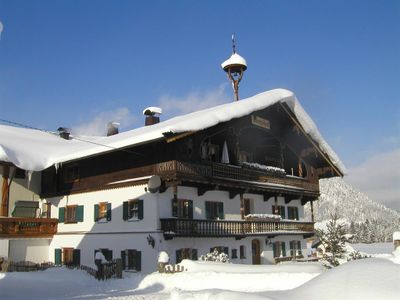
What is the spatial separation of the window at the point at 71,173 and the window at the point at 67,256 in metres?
4.21

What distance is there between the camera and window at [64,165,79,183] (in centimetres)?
2753

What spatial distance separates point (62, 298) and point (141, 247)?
6.30m

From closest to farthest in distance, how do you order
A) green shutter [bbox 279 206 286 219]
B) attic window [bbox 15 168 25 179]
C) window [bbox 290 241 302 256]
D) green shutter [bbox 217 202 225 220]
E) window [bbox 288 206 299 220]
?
green shutter [bbox 217 202 225 220]
attic window [bbox 15 168 25 179]
window [bbox 290 241 302 256]
green shutter [bbox 279 206 286 219]
window [bbox 288 206 299 220]

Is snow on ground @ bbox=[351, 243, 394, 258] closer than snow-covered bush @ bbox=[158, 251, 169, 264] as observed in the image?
No

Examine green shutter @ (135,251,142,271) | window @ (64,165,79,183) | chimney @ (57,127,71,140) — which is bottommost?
green shutter @ (135,251,142,271)

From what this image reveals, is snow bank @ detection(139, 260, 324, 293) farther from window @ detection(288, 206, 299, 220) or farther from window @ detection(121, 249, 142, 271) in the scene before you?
window @ detection(288, 206, 299, 220)

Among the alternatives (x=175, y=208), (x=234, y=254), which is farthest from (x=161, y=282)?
(x=234, y=254)

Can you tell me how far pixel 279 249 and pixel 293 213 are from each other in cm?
430

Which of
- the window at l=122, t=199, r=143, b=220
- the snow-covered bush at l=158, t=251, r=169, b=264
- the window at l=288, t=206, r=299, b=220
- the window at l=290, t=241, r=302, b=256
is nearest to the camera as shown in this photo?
the snow-covered bush at l=158, t=251, r=169, b=264

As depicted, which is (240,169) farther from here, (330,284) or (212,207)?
(330,284)

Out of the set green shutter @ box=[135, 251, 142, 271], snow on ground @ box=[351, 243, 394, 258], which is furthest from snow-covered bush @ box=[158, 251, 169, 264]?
snow on ground @ box=[351, 243, 394, 258]

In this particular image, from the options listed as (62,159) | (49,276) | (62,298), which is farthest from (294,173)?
(62,298)

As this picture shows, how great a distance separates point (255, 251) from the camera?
94.0 feet

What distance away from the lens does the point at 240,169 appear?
26.4 meters
